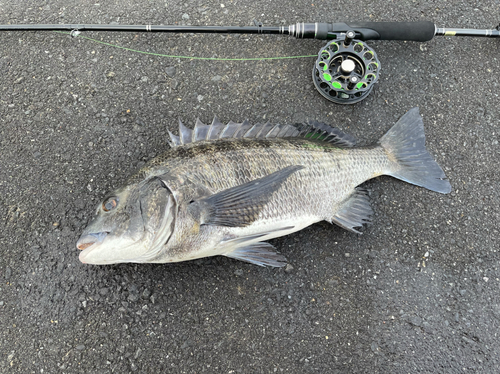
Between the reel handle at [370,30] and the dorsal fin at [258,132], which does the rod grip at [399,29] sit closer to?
the reel handle at [370,30]

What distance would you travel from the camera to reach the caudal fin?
93.2 inches

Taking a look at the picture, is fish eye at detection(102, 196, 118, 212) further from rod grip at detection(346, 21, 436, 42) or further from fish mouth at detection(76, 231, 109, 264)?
rod grip at detection(346, 21, 436, 42)

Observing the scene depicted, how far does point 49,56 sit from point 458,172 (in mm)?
3403

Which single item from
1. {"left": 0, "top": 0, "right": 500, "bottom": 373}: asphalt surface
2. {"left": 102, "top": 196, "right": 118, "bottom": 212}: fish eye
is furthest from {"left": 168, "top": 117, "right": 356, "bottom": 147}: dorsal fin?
{"left": 102, "top": 196, "right": 118, "bottom": 212}: fish eye

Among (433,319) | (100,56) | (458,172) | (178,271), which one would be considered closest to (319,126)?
(458,172)

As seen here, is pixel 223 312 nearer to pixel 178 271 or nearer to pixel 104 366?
pixel 178 271

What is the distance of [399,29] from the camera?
237 cm

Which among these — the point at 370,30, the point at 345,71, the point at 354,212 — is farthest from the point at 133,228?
A: the point at 370,30

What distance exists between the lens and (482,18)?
274 cm

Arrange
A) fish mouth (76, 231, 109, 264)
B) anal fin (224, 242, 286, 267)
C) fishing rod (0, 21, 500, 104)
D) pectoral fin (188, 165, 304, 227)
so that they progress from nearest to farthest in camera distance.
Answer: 1. fish mouth (76, 231, 109, 264)
2. pectoral fin (188, 165, 304, 227)
3. anal fin (224, 242, 286, 267)
4. fishing rod (0, 21, 500, 104)

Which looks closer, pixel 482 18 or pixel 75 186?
pixel 75 186

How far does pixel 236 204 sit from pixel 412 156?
1451 mm

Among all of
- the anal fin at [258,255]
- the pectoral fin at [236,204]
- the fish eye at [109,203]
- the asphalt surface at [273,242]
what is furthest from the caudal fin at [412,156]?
the fish eye at [109,203]

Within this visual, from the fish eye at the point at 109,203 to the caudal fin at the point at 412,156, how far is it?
1903 mm
